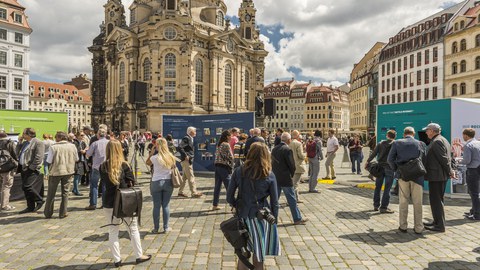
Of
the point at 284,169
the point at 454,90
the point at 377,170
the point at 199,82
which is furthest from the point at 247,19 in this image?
the point at 284,169

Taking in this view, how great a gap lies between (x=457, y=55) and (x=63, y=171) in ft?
166

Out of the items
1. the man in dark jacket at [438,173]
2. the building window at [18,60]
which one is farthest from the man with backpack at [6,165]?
the building window at [18,60]

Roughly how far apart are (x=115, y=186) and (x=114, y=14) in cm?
7676

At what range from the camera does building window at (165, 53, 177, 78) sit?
58.5 m

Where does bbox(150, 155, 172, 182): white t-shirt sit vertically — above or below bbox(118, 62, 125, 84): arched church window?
below

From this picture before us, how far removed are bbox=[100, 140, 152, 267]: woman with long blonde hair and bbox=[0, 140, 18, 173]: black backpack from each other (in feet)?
16.4

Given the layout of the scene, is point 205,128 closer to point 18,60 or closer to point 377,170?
point 377,170

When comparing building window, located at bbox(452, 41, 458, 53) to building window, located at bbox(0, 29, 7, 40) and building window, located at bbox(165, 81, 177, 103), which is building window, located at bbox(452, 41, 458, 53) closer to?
building window, located at bbox(165, 81, 177, 103)

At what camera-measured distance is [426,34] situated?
51.0 m

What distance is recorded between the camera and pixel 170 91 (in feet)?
193

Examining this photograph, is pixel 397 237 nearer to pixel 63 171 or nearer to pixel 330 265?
pixel 330 265

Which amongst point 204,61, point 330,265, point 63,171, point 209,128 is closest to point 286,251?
point 330,265

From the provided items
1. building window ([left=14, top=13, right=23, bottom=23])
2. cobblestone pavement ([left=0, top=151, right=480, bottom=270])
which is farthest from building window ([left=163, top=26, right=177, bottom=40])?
cobblestone pavement ([left=0, top=151, right=480, bottom=270])

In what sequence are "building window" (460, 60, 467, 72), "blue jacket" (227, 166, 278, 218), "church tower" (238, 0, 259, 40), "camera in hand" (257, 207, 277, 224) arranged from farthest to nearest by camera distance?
1. "church tower" (238, 0, 259, 40)
2. "building window" (460, 60, 467, 72)
3. "blue jacket" (227, 166, 278, 218)
4. "camera in hand" (257, 207, 277, 224)
